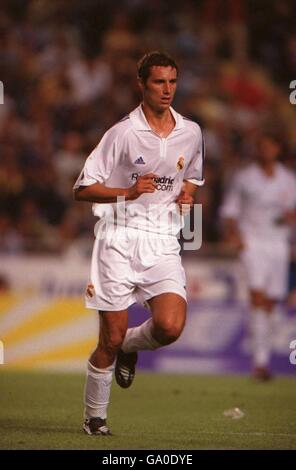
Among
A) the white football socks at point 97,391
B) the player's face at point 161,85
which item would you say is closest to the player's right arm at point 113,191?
the player's face at point 161,85

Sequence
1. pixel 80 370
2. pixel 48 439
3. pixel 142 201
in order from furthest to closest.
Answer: pixel 80 370 → pixel 142 201 → pixel 48 439

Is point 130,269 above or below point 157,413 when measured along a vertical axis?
above

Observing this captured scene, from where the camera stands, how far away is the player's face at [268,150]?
13484 mm

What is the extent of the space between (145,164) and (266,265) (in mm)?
6001

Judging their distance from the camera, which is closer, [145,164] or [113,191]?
[113,191]

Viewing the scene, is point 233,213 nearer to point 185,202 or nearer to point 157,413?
point 157,413

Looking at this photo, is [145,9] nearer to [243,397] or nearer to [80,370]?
[80,370]

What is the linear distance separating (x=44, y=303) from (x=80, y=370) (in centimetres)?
94

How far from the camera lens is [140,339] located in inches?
325

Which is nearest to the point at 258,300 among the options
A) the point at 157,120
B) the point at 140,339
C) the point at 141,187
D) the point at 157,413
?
the point at 157,413

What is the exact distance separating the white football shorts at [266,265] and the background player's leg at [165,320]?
5670 mm
